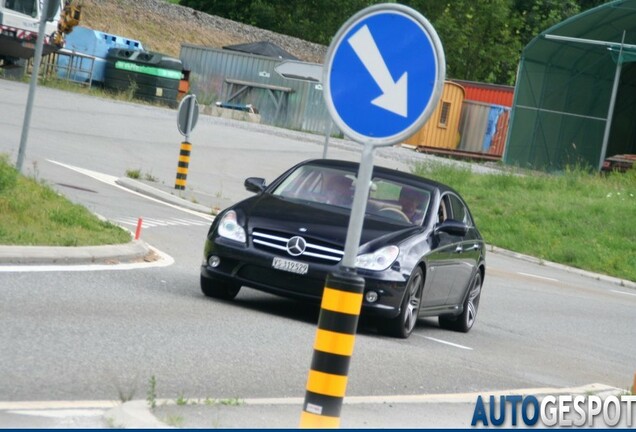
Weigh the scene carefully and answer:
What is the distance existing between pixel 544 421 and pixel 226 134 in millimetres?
33028

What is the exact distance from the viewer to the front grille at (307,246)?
11.9 meters

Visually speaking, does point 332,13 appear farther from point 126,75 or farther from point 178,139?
point 178,139

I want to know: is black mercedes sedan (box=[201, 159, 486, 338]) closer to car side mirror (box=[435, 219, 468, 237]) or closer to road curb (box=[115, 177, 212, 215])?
car side mirror (box=[435, 219, 468, 237])

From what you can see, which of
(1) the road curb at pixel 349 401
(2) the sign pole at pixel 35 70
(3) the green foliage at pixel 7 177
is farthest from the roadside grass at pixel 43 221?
(1) the road curb at pixel 349 401

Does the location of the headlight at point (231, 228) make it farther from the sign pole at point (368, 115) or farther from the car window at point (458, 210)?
the sign pole at point (368, 115)

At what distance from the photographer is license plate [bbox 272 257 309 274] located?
11.9 metres

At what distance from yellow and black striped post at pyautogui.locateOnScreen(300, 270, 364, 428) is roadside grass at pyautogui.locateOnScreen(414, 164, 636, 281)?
20887mm

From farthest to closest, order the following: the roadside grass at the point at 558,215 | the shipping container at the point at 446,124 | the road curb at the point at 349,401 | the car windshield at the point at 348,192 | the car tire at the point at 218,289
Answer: the shipping container at the point at 446,124 < the roadside grass at the point at 558,215 < the car windshield at the point at 348,192 < the car tire at the point at 218,289 < the road curb at the point at 349,401

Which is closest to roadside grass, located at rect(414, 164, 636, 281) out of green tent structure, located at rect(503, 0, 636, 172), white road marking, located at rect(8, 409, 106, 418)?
green tent structure, located at rect(503, 0, 636, 172)

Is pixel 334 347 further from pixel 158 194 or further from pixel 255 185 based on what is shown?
pixel 158 194

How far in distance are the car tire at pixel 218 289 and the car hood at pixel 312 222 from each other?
27.5 inches

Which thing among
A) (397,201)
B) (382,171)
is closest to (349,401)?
(397,201)

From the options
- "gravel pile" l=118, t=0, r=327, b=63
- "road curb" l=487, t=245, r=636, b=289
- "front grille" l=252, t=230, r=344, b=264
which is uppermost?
"gravel pile" l=118, t=0, r=327, b=63

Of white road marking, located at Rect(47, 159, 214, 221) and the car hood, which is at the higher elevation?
the car hood
